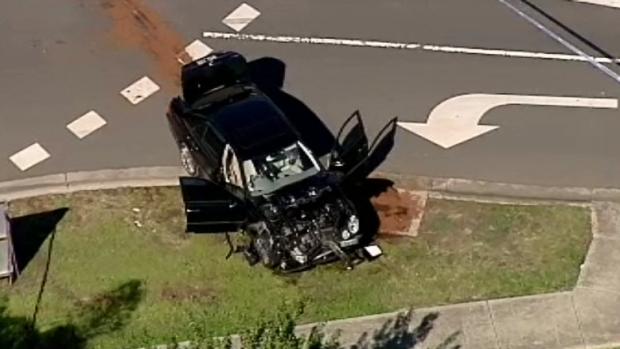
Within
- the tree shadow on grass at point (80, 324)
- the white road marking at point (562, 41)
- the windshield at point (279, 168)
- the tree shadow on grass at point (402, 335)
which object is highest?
the white road marking at point (562, 41)

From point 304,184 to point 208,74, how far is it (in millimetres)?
2749

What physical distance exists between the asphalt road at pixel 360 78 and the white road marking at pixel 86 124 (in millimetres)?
102

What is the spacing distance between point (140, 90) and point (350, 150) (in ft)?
12.6

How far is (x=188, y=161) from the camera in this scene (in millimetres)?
18250

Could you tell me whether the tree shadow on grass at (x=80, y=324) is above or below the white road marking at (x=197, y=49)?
below

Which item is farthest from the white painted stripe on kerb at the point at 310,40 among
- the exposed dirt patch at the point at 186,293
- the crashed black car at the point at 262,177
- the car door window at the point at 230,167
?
the exposed dirt patch at the point at 186,293

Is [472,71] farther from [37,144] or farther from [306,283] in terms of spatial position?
[37,144]

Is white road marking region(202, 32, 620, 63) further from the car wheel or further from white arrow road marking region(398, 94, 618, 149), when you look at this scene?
the car wheel

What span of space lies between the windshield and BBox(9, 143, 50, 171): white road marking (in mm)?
3479

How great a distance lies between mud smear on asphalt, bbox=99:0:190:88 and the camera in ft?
66.0

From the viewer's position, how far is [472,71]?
1981 cm

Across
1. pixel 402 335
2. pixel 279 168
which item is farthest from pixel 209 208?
pixel 402 335

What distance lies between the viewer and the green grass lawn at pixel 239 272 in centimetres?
1642

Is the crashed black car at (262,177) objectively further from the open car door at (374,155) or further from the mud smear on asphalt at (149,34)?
the mud smear on asphalt at (149,34)
